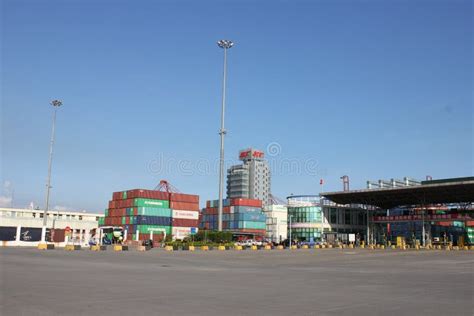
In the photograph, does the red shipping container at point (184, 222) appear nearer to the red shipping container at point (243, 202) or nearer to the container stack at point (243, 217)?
the container stack at point (243, 217)

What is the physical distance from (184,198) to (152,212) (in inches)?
515

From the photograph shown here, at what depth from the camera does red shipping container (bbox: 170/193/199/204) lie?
135750 mm

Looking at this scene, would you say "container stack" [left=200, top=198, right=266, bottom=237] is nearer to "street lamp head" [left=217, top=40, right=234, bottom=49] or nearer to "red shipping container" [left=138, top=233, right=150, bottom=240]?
"red shipping container" [left=138, top=233, right=150, bottom=240]

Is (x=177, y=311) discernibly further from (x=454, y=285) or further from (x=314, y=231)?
(x=314, y=231)

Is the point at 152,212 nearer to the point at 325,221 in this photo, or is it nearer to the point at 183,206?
the point at 183,206

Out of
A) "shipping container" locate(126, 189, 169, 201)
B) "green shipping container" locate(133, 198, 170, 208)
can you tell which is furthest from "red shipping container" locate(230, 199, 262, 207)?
"green shipping container" locate(133, 198, 170, 208)

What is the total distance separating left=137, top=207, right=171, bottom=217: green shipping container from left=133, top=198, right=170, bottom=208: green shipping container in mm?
1122

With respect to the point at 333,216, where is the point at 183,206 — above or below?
above

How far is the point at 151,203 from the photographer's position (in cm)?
12950

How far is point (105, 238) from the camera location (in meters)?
83.8

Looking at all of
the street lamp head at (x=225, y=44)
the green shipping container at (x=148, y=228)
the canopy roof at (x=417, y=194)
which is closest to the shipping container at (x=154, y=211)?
the green shipping container at (x=148, y=228)

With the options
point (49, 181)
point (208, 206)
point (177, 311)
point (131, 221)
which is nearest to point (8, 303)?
point (177, 311)

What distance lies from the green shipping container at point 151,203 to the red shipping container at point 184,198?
275 centimetres

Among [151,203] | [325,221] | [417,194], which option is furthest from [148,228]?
[417,194]
